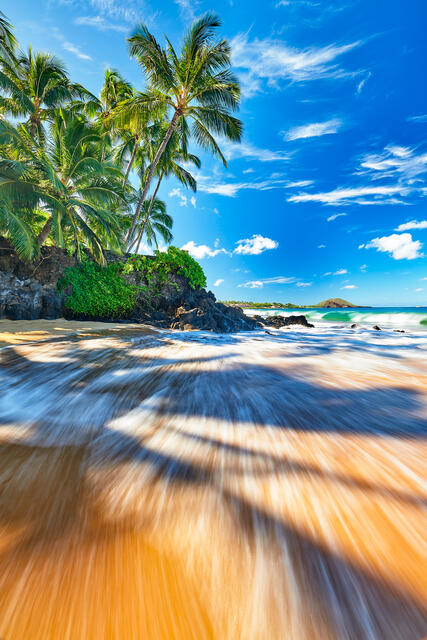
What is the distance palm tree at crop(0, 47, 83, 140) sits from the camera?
32.7 ft

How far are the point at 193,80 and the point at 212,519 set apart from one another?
12081 millimetres

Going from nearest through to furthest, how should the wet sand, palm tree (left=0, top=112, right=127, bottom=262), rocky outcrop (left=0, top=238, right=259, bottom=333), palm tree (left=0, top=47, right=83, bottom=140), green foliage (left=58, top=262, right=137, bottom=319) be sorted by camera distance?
the wet sand, rocky outcrop (left=0, top=238, right=259, bottom=333), palm tree (left=0, top=112, right=127, bottom=262), green foliage (left=58, top=262, right=137, bottom=319), palm tree (left=0, top=47, right=83, bottom=140)

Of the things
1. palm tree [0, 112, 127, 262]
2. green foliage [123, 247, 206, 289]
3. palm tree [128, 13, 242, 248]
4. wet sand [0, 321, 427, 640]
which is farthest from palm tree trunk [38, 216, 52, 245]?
wet sand [0, 321, 427, 640]

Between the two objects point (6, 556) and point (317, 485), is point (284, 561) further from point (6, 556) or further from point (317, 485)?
point (6, 556)

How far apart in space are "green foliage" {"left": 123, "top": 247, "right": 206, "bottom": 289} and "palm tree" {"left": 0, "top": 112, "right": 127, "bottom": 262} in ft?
3.78

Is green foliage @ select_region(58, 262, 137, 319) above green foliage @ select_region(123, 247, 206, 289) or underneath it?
underneath

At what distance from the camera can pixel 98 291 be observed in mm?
7336

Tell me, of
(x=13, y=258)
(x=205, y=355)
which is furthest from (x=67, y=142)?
(x=205, y=355)

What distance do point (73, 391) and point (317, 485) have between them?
1763 millimetres

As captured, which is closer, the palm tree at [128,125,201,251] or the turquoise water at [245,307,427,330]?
the palm tree at [128,125,201,251]

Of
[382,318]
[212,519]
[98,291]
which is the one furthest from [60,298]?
[382,318]

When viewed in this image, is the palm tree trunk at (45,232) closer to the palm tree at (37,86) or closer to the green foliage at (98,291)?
the green foliage at (98,291)

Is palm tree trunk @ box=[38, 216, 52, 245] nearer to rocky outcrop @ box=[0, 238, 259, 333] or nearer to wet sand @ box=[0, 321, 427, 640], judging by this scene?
rocky outcrop @ box=[0, 238, 259, 333]

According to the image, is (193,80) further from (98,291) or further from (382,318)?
(382,318)
